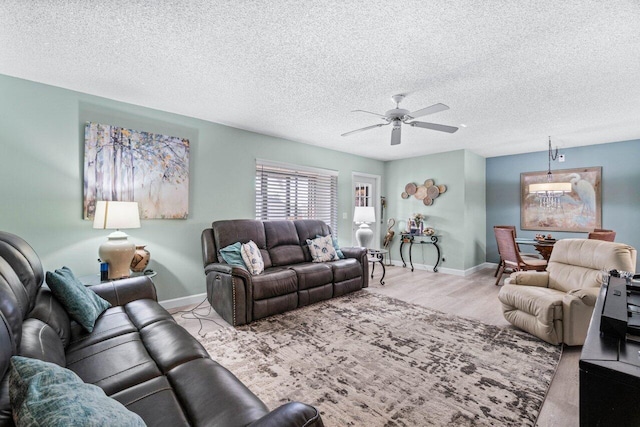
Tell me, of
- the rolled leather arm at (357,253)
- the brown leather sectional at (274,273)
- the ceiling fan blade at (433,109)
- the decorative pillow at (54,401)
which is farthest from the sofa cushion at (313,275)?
the decorative pillow at (54,401)

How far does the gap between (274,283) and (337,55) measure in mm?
2421

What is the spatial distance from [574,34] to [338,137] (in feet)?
10.2

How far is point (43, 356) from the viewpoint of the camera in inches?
46.1

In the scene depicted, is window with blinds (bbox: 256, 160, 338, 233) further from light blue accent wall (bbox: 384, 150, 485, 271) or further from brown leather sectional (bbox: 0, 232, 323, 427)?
brown leather sectional (bbox: 0, 232, 323, 427)

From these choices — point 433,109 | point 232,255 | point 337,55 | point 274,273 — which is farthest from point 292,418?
point 232,255

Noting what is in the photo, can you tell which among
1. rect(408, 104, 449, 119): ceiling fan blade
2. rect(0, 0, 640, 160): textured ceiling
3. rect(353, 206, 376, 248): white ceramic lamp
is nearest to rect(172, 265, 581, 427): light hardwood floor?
rect(353, 206, 376, 248): white ceramic lamp

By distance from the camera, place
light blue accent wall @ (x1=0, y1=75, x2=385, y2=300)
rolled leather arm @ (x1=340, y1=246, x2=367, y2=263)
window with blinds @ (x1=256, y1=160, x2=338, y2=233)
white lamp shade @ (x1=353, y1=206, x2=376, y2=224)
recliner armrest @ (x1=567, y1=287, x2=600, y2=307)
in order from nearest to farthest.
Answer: recliner armrest @ (x1=567, y1=287, x2=600, y2=307) < light blue accent wall @ (x1=0, y1=75, x2=385, y2=300) < rolled leather arm @ (x1=340, y1=246, x2=367, y2=263) < window with blinds @ (x1=256, y1=160, x2=338, y2=233) < white lamp shade @ (x1=353, y1=206, x2=376, y2=224)

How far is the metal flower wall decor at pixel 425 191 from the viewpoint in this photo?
5.81m

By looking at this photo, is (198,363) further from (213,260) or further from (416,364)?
(213,260)

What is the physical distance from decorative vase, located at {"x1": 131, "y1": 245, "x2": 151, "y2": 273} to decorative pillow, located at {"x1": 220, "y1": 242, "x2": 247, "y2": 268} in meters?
0.81

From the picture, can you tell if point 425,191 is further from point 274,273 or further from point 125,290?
point 125,290

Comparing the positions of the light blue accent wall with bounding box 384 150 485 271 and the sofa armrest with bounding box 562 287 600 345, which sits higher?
the light blue accent wall with bounding box 384 150 485 271

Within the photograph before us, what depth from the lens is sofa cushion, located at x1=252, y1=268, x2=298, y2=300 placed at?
3135 mm

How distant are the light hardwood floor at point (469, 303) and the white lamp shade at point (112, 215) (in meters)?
1.27
